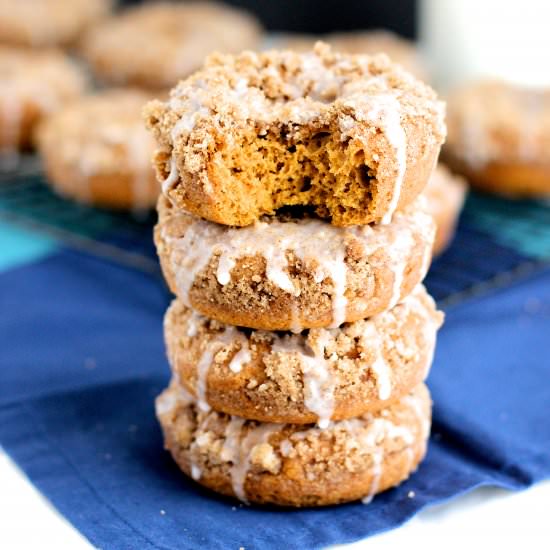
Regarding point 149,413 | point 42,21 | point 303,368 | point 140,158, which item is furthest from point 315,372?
point 42,21

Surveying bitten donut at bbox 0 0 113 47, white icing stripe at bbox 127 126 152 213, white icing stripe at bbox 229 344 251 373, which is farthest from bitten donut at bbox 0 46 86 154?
white icing stripe at bbox 229 344 251 373

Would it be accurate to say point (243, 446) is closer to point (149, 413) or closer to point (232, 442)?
point (232, 442)

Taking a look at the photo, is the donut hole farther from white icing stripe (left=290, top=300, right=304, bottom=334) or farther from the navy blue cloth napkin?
the navy blue cloth napkin

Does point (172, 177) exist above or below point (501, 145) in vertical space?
above

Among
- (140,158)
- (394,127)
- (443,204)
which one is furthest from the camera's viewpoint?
(140,158)

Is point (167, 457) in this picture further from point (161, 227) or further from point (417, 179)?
point (417, 179)

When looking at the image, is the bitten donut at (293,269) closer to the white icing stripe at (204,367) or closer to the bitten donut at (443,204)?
the white icing stripe at (204,367)

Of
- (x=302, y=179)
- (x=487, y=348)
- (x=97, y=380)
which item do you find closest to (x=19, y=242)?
(x=97, y=380)

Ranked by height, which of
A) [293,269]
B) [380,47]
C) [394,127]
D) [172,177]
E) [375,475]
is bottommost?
[375,475]
